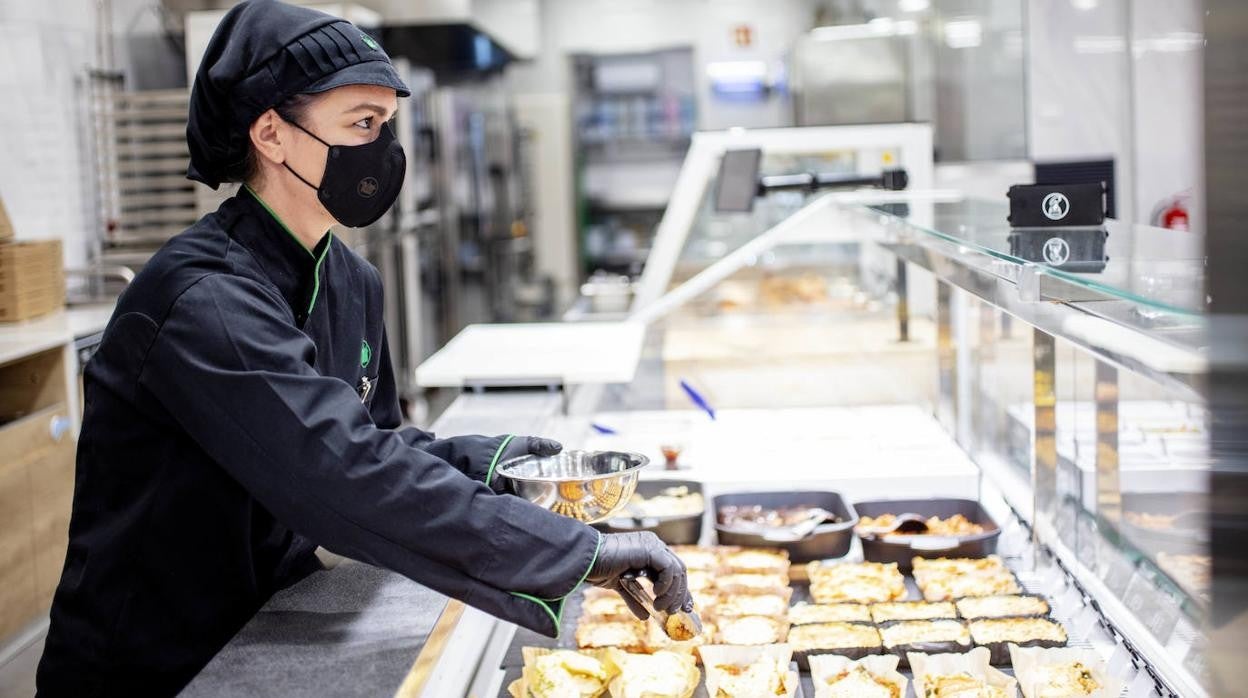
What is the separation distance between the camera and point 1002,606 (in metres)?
2.17

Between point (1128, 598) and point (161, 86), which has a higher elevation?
point (161, 86)

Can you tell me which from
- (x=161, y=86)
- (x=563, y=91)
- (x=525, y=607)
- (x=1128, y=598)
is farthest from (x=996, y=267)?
(x=563, y=91)

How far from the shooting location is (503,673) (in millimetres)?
2049

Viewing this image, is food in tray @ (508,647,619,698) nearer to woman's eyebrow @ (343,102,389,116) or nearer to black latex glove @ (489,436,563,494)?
black latex glove @ (489,436,563,494)

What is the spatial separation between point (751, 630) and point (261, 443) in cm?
108

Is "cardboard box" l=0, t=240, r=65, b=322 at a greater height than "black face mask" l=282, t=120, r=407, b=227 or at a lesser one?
lesser

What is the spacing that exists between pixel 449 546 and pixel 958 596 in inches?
47.5

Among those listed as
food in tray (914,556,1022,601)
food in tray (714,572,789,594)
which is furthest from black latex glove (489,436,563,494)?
food in tray (914,556,1022,601)

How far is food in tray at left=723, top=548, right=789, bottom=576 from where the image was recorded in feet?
8.07

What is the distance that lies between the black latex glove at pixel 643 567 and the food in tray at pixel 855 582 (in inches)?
31.5

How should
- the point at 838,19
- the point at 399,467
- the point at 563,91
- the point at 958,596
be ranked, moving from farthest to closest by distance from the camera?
1. the point at 563,91
2. the point at 838,19
3. the point at 958,596
4. the point at 399,467

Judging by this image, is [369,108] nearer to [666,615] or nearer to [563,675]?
[666,615]

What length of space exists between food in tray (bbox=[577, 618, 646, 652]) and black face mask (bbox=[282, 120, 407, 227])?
0.86 metres

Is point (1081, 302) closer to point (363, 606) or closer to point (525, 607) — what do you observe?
point (525, 607)
